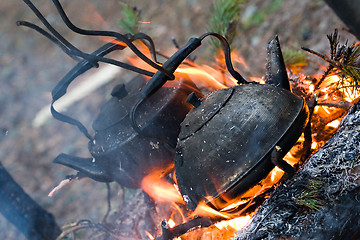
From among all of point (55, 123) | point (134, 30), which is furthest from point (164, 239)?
point (55, 123)

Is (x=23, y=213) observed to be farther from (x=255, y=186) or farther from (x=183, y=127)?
(x=255, y=186)

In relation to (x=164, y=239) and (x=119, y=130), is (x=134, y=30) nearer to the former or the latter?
(x=119, y=130)

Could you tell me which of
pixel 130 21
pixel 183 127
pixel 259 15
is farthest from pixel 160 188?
→ pixel 259 15

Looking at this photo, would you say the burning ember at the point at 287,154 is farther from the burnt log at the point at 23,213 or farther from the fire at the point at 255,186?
the burnt log at the point at 23,213

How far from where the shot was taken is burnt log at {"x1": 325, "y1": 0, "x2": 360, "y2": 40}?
2.10 m

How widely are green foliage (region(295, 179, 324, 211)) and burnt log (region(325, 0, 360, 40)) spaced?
45.4 inches

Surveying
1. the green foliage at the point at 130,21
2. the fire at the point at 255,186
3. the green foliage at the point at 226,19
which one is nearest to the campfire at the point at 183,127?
the fire at the point at 255,186

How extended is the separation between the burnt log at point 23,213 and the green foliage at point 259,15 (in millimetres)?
3171

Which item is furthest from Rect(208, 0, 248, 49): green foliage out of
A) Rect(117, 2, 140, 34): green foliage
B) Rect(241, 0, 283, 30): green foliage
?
Rect(241, 0, 283, 30): green foliage

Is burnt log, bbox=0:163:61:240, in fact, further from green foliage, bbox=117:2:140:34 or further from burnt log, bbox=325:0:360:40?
burnt log, bbox=325:0:360:40

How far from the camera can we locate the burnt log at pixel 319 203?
1432 mm

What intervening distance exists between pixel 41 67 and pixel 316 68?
15.4ft

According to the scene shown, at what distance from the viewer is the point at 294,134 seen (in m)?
1.56

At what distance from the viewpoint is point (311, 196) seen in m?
1.45
